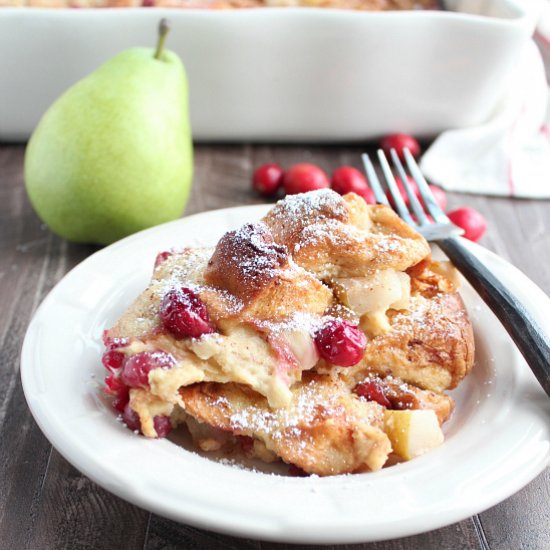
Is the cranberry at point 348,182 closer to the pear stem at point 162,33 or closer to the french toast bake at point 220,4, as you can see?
the pear stem at point 162,33

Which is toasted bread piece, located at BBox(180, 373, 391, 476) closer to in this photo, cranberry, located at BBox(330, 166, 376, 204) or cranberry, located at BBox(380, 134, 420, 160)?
cranberry, located at BBox(330, 166, 376, 204)

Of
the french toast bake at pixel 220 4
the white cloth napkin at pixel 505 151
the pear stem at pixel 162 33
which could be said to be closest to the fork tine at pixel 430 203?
the white cloth napkin at pixel 505 151

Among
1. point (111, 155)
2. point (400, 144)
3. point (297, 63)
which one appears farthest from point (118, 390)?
point (400, 144)

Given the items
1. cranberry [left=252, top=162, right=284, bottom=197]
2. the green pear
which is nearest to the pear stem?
the green pear

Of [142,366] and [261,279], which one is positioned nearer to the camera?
[142,366]

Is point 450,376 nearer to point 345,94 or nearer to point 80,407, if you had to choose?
point 80,407

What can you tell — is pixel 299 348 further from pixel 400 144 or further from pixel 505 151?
pixel 505 151
